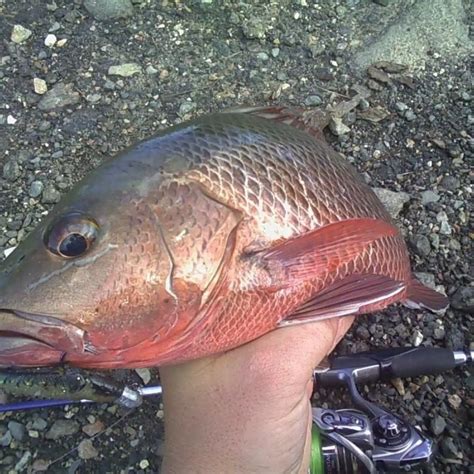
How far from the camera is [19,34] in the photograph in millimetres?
3730

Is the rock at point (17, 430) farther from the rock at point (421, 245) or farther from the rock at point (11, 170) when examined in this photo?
the rock at point (421, 245)

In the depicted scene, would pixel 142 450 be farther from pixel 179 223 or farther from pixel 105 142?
pixel 105 142

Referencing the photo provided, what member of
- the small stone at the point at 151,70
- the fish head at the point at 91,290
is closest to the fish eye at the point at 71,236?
the fish head at the point at 91,290

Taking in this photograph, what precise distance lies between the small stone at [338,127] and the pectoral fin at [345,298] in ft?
5.09

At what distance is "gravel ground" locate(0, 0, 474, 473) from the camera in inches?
99.8

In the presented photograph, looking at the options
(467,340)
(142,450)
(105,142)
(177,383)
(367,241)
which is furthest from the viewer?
(105,142)

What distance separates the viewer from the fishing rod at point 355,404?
2.14 m

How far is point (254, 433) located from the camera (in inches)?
68.5

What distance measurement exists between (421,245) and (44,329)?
1884mm

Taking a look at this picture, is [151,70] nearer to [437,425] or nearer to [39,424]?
[39,424]

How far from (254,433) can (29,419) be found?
1187 millimetres

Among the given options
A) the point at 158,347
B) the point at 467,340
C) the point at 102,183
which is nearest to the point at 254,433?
the point at 158,347

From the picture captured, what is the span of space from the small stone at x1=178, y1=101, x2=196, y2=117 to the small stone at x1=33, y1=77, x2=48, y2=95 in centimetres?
75

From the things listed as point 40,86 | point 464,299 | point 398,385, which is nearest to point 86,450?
point 398,385
